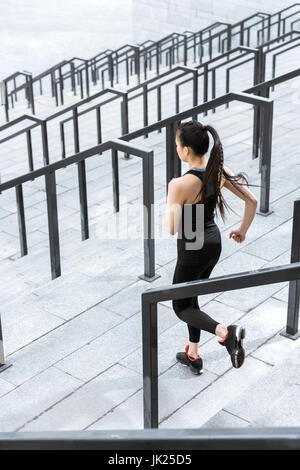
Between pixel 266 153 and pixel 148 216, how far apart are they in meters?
1.31

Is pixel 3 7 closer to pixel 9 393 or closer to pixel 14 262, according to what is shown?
pixel 14 262

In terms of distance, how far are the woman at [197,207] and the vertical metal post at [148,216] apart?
1.04 metres

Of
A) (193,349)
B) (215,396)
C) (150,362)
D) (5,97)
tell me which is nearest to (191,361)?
(193,349)

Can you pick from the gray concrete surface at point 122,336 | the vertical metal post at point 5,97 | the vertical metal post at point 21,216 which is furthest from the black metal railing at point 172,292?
the vertical metal post at point 5,97

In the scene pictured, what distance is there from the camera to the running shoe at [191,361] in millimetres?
3666

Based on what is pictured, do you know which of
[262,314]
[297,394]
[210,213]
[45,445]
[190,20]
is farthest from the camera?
[190,20]

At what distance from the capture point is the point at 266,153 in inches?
213

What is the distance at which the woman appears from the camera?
3357 millimetres

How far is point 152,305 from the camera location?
275cm

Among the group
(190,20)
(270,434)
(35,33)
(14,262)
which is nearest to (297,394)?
(270,434)

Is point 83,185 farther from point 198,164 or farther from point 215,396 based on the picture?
point 215,396

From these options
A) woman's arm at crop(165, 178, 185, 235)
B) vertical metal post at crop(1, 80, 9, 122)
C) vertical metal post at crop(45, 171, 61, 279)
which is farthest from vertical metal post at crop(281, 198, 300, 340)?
vertical metal post at crop(1, 80, 9, 122)

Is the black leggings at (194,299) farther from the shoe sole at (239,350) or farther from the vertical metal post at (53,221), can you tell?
the vertical metal post at (53,221)

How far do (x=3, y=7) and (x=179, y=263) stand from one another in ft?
62.6
